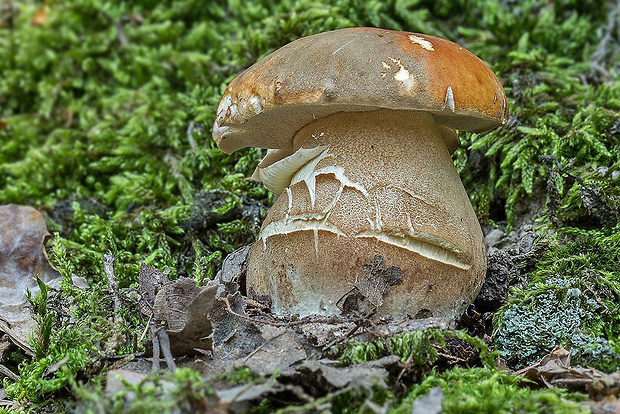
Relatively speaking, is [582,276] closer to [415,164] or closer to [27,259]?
[415,164]

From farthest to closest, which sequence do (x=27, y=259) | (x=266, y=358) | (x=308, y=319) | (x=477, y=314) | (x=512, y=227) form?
(x=512, y=227) → (x=27, y=259) → (x=477, y=314) → (x=308, y=319) → (x=266, y=358)

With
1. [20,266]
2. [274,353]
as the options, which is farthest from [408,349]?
[20,266]

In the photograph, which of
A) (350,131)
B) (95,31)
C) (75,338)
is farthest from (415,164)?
(95,31)

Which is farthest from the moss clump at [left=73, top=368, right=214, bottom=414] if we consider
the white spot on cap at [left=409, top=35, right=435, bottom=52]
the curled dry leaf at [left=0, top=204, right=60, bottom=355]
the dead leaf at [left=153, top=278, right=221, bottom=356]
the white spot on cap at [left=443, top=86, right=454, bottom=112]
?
the white spot on cap at [left=409, top=35, right=435, bottom=52]

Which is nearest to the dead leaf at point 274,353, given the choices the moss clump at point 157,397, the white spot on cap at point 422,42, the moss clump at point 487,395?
the moss clump at point 157,397

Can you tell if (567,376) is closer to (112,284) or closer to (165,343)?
(165,343)

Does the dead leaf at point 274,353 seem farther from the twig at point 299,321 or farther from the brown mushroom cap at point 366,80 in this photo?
the brown mushroom cap at point 366,80

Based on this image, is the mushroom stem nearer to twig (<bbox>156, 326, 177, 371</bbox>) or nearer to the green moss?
the green moss
